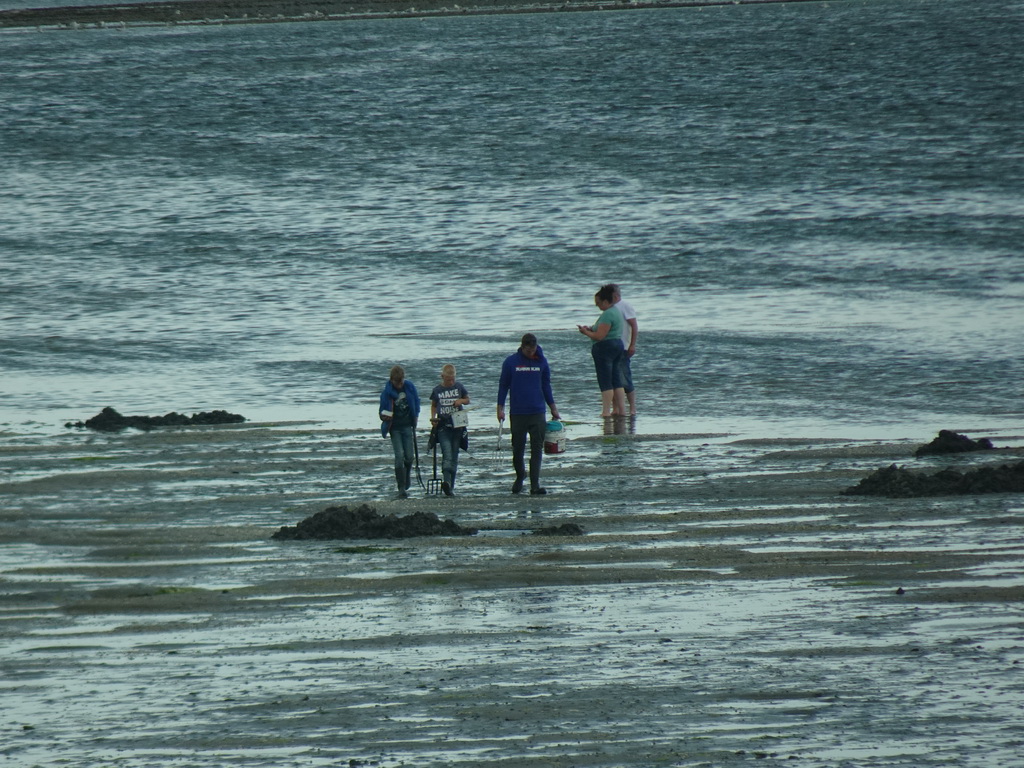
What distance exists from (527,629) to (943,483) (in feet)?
16.6

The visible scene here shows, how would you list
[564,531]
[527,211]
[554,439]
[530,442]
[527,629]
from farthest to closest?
[527,211]
[554,439]
[530,442]
[564,531]
[527,629]

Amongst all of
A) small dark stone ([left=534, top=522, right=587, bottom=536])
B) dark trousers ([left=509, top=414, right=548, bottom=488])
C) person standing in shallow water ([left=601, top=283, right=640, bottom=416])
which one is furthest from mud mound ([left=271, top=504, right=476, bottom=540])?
person standing in shallow water ([left=601, top=283, right=640, bottom=416])

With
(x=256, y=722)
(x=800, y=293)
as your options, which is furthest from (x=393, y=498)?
(x=800, y=293)

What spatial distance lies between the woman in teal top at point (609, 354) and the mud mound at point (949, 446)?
449 cm

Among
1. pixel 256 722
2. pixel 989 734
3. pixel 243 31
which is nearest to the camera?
pixel 989 734

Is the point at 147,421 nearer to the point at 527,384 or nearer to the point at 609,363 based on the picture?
the point at 609,363

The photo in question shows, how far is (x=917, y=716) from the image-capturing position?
→ 646 centimetres

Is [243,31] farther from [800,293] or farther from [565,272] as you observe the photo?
[800,293]

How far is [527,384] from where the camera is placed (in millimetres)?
13711

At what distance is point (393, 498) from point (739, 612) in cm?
538

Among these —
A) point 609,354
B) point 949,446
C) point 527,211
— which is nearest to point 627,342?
point 609,354

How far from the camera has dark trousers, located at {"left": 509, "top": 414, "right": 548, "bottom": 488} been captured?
515 inches

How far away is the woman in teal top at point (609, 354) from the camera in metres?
17.8

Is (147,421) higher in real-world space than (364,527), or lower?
higher
